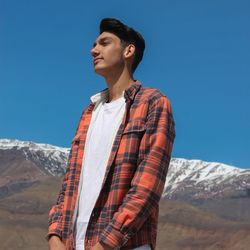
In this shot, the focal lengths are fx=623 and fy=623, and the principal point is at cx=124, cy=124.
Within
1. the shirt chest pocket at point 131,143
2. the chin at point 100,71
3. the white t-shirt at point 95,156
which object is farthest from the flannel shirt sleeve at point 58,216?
the chin at point 100,71

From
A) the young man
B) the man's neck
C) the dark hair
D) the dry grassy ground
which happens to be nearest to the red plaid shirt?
the young man

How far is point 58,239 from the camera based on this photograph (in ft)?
11.7

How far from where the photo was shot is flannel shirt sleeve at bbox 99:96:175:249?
322 centimetres

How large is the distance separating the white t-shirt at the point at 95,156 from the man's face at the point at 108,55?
209mm

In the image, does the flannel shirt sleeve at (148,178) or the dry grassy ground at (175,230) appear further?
the dry grassy ground at (175,230)

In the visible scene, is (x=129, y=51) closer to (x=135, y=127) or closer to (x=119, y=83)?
(x=119, y=83)

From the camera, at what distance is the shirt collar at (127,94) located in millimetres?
3805

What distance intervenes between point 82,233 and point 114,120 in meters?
0.73

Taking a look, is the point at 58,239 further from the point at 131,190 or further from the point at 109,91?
the point at 109,91

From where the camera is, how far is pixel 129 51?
13.1ft

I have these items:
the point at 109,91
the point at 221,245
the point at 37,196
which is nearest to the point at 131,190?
the point at 109,91

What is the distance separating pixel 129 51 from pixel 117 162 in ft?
2.74

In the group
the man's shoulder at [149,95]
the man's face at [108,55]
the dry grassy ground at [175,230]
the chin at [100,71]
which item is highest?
the dry grassy ground at [175,230]

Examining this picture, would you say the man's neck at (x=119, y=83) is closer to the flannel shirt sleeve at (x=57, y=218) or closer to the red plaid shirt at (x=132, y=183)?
the red plaid shirt at (x=132, y=183)
